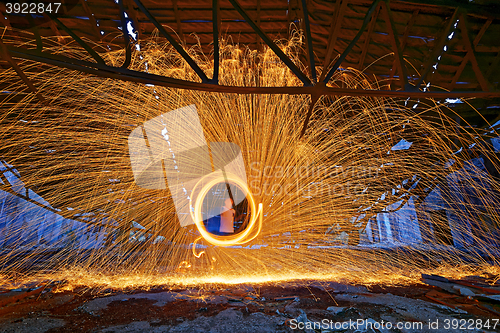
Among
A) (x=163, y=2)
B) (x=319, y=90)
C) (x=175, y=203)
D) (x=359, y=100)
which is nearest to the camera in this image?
(x=319, y=90)

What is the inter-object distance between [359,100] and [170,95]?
4.56 metres

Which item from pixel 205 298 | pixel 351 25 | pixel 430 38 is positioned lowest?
pixel 205 298

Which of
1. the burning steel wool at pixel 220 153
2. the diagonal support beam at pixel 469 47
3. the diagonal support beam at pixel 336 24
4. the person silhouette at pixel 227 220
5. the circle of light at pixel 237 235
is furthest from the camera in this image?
the person silhouette at pixel 227 220

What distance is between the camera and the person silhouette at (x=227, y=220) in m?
6.93

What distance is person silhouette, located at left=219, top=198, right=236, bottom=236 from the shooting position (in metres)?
6.93

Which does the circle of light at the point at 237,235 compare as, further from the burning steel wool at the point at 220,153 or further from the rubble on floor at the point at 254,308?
the rubble on floor at the point at 254,308

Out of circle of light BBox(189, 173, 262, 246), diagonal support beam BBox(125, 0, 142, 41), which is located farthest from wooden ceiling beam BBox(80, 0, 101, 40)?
circle of light BBox(189, 173, 262, 246)

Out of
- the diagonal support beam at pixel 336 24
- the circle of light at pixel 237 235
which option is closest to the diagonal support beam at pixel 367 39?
the diagonal support beam at pixel 336 24

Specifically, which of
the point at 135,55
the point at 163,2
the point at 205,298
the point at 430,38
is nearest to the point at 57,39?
the point at 135,55

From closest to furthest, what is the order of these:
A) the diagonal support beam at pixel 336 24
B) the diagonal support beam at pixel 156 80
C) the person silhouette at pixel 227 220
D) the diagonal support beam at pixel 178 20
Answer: the diagonal support beam at pixel 156 80, the diagonal support beam at pixel 336 24, the diagonal support beam at pixel 178 20, the person silhouette at pixel 227 220

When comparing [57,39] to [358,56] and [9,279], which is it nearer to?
[9,279]

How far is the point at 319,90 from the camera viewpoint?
13.0ft

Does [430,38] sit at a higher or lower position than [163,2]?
lower

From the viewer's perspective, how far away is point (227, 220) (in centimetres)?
705
